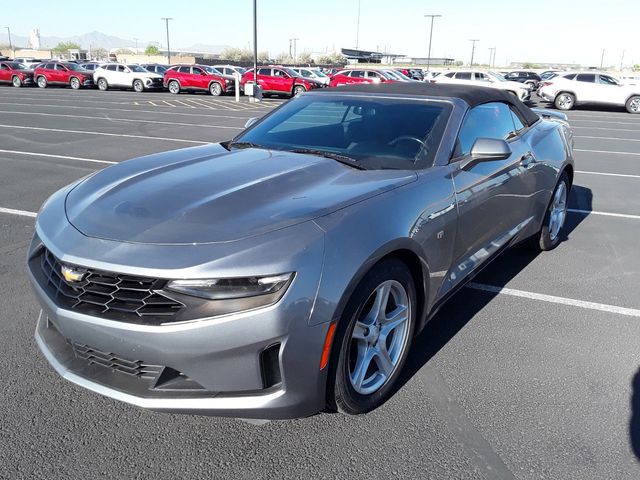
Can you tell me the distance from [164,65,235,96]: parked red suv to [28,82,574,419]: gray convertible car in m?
27.1

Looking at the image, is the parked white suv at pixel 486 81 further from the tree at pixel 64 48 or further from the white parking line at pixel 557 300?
the tree at pixel 64 48

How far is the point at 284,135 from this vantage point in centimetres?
386

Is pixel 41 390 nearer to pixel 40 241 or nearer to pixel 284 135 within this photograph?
pixel 40 241

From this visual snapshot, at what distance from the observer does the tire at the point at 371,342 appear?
236 centimetres

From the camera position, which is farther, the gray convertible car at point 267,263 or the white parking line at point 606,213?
the white parking line at point 606,213

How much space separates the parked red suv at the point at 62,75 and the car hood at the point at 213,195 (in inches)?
1297

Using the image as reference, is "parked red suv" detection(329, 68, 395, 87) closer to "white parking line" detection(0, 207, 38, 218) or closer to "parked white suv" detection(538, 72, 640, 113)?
"parked white suv" detection(538, 72, 640, 113)

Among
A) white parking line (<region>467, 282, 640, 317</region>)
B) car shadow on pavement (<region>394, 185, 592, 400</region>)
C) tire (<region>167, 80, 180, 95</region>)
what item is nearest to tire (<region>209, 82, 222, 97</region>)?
tire (<region>167, 80, 180, 95</region>)

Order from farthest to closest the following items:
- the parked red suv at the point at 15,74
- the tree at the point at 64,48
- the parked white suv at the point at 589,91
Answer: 1. the tree at the point at 64,48
2. the parked red suv at the point at 15,74
3. the parked white suv at the point at 589,91

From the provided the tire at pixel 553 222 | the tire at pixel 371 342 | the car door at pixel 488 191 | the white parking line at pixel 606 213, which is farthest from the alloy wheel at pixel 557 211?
the tire at pixel 371 342

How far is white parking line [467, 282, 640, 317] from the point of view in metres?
3.99

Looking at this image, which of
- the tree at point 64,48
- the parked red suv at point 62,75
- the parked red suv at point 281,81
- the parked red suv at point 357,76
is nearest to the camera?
the parked red suv at point 281,81

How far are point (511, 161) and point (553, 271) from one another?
129 centimetres

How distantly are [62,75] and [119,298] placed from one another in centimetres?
3550
